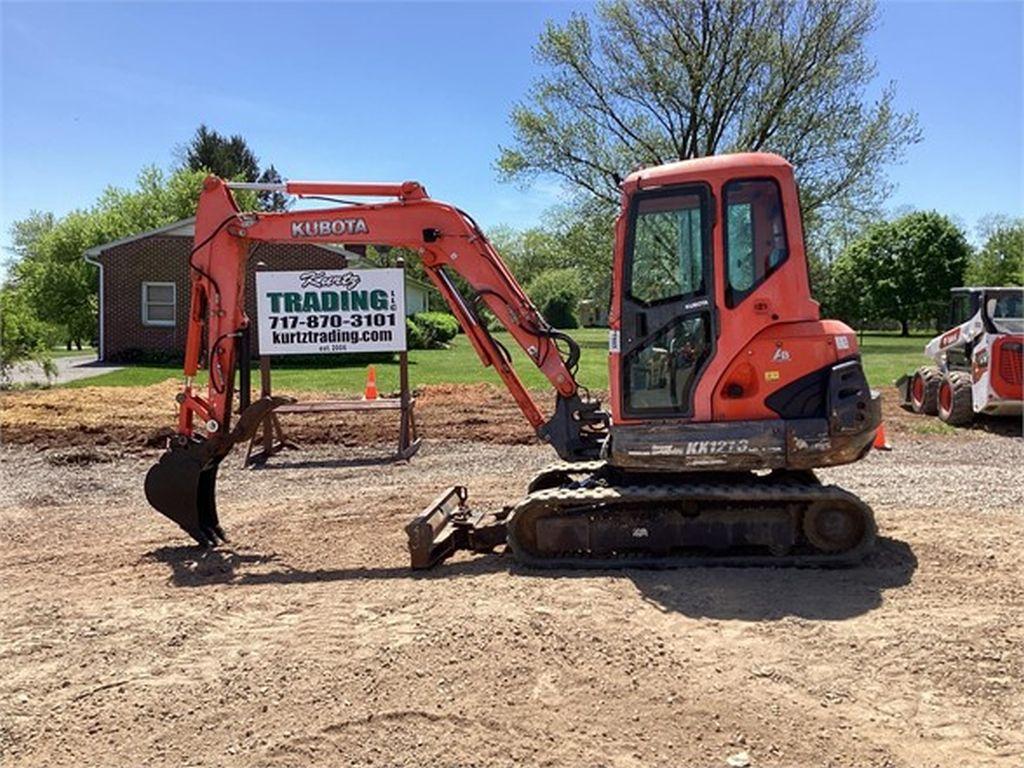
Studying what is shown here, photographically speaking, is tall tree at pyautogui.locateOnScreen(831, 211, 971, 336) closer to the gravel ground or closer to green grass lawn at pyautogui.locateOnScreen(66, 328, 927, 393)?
green grass lawn at pyautogui.locateOnScreen(66, 328, 927, 393)

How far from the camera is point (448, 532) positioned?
6.38m

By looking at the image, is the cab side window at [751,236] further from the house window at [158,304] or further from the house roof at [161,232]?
the house window at [158,304]

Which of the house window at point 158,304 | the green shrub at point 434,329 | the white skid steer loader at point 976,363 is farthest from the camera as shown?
the green shrub at point 434,329

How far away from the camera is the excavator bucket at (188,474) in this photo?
22.0ft

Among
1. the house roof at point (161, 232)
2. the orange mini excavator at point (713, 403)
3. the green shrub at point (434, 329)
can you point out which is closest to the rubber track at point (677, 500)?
the orange mini excavator at point (713, 403)

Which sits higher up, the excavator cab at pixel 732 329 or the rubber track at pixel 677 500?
the excavator cab at pixel 732 329

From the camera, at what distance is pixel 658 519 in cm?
595

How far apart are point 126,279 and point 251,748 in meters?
27.4

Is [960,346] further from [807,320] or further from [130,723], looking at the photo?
[130,723]

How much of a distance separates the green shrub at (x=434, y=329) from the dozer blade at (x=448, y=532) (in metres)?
30.8

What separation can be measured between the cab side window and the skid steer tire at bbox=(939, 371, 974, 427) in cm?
945

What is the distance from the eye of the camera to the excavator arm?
6746 mm

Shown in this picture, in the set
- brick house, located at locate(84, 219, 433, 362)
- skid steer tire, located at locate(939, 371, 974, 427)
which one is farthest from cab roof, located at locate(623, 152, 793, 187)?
brick house, located at locate(84, 219, 433, 362)

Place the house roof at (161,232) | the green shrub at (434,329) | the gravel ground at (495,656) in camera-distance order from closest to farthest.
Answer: the gravel ground at (495,656) < the house roof at (161,232) < the green shrub at (434,329)
